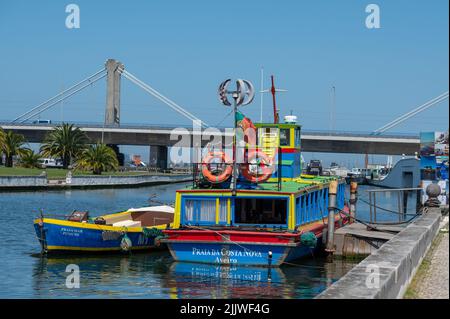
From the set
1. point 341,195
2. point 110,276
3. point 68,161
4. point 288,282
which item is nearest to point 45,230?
point 110,276

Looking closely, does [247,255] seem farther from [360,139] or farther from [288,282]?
[360,139]

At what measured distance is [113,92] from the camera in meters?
126

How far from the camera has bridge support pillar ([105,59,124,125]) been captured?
122 meters

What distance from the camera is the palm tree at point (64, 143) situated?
98.5 m

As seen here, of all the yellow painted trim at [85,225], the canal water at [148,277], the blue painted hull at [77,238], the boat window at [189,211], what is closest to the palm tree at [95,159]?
the canal water at [148,277]

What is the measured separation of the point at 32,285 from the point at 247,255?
23.3 feet

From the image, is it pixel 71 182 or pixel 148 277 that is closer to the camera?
pixel 148 277

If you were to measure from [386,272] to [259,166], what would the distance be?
1522 cm

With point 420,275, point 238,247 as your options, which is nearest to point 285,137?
point 238,247

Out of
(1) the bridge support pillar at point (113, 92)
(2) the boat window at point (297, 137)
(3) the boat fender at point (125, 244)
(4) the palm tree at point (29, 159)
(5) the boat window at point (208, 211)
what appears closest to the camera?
(5) the boat window at point (208, 211)

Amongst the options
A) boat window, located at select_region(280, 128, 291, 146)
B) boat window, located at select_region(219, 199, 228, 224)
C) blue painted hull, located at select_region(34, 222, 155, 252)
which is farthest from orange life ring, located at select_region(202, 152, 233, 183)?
blue painted hull, located at select_region(34, 222, 155, 252)

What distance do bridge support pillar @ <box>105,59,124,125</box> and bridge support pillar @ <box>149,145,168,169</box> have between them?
16.5 metres

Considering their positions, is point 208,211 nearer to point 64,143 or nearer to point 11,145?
point 11,145

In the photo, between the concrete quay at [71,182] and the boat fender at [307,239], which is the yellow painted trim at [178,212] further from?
the concrete quay at [71,182]
